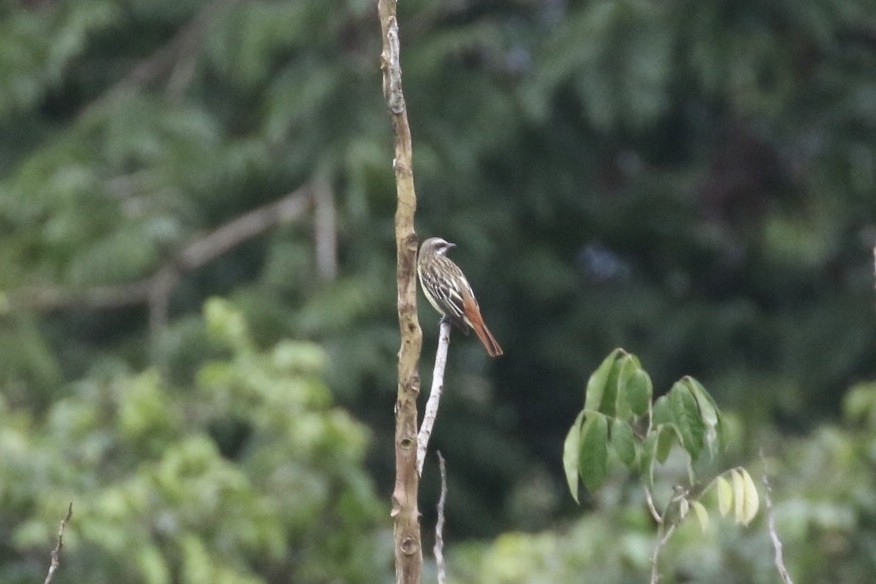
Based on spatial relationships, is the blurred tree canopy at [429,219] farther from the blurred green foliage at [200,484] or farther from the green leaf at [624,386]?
the green leaf at [624,386]

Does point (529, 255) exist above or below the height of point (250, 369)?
above

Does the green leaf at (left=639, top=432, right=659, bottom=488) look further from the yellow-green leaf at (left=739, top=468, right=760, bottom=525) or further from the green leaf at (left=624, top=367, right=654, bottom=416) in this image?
the yellow-green leaf at (left=739, top=468, right=760, bottom=525)

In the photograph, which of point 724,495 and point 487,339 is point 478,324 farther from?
point 724,495

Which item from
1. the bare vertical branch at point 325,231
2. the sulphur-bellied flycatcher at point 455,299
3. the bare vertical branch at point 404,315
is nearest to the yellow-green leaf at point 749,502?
the bare vertical branch at point 404,315

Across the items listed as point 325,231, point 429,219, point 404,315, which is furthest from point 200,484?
point 404,315

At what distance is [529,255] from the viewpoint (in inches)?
436

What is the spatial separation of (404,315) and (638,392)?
72 centimetres

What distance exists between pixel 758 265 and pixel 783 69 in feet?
6.67

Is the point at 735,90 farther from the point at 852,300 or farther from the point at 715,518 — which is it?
the point at 715,518

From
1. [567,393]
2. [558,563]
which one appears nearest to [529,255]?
[567,393]

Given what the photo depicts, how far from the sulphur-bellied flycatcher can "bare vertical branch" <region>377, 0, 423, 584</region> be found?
1.37 meters

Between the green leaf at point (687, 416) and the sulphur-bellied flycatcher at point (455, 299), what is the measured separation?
1.01 m

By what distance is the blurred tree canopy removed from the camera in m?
→ 8.91

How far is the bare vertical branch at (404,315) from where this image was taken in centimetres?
346
